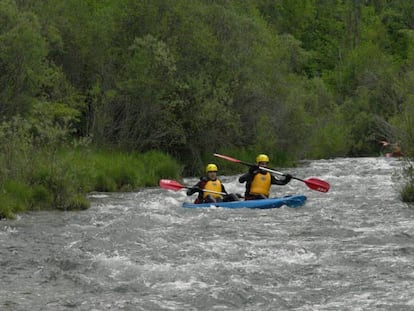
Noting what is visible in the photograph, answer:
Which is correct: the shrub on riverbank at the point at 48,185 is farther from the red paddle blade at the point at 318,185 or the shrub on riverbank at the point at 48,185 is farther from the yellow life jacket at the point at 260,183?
the red paddle blade at the point at 318,185

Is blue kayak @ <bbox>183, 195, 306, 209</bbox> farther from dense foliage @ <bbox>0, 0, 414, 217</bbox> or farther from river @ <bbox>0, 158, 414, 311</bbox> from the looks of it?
dense foliage @ <bbox>0, 0, 414, 217</bbox>

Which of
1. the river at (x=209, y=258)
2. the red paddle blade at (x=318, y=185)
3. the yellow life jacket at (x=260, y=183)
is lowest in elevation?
the red paddle blade at (x=318, y=185)

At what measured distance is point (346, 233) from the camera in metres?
13.6

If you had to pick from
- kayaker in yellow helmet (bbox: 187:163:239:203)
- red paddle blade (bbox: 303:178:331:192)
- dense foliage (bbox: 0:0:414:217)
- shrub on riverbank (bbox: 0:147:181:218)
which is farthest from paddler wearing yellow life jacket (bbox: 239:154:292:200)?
shrub on riverbank (bbox: 0:147:181:218)

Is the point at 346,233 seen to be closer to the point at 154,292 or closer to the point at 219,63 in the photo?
the point at 154,292

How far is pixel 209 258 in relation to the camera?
11.2 m

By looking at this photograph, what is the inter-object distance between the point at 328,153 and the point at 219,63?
16.3 meters

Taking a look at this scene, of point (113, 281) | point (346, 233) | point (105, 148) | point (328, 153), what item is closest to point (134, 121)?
point (105, 148)

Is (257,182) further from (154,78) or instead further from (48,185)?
(154,78)

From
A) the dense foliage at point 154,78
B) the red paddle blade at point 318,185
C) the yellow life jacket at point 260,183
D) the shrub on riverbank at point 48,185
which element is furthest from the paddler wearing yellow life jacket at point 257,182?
the shrub on riverbank at point 48,185

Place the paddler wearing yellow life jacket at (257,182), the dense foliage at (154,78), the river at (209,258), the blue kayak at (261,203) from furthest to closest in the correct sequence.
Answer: the dense foliage at (154,78) < the paddler wearing yellow life jacket at (257,182) < the blue kayak at (261,203) < the river at (209,258)

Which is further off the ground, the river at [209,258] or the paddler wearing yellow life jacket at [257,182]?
the river at [209,258]

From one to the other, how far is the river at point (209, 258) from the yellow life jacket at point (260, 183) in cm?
132

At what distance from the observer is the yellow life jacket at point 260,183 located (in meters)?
18.2
